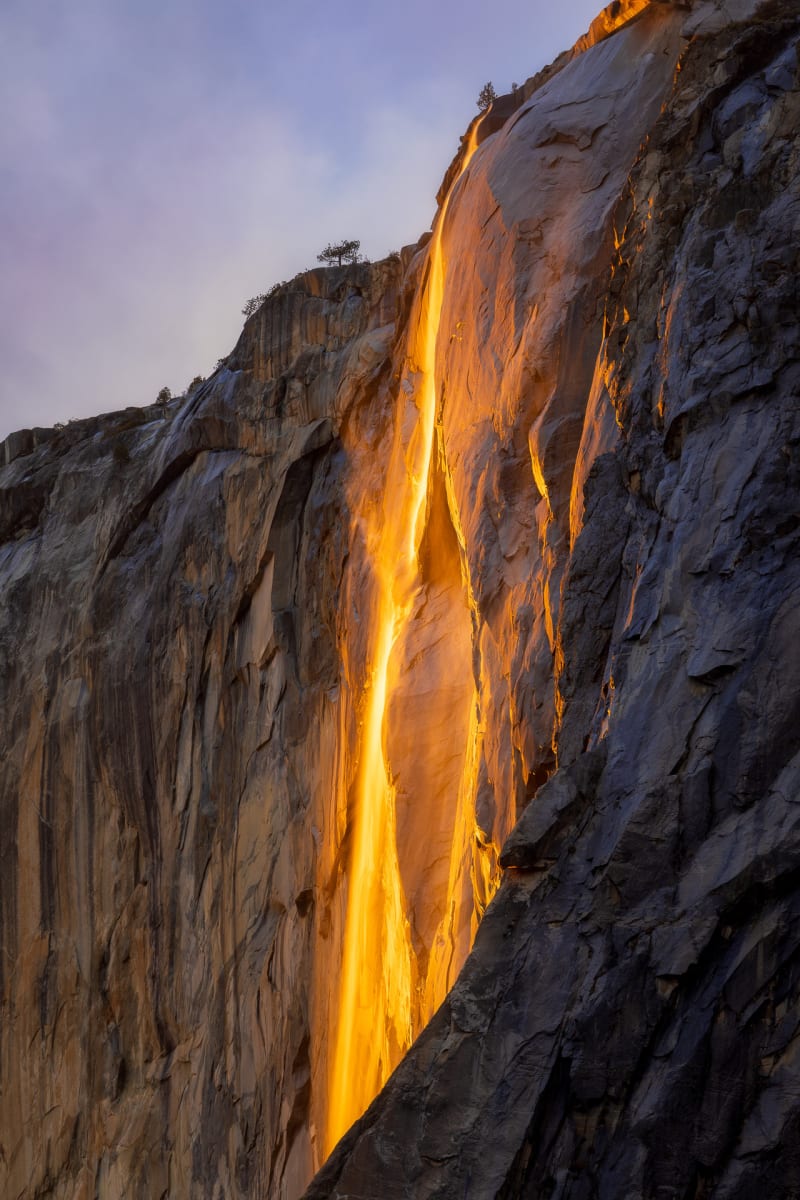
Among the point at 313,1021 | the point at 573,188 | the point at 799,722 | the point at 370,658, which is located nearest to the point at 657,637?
the point at 799,722

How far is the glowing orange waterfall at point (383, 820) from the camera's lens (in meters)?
14.2

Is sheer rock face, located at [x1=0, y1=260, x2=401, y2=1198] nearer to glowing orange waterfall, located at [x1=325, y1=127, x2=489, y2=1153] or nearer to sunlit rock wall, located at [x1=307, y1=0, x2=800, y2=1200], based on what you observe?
glowing orange waterfall, located at [x1=325, y1=127, x2=489, y2=1153]

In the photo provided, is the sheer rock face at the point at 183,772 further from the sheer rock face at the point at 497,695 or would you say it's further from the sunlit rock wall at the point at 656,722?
the sunlit rock wall at the point at 656,722

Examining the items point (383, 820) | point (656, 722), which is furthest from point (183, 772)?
point (656, 722)

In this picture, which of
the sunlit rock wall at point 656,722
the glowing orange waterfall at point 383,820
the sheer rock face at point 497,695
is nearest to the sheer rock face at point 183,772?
the sheer rock face at point 497,695

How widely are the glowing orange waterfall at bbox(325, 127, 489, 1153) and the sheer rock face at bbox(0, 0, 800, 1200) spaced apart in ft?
1.84

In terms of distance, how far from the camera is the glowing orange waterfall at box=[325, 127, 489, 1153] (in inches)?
558

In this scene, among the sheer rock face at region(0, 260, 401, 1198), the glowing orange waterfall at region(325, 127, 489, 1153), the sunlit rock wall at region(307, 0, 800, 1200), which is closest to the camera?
the sunlit rock wall at region(307, 0, 800, 1200)

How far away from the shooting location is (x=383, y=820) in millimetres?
14828

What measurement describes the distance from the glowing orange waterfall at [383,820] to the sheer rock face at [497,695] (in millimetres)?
560

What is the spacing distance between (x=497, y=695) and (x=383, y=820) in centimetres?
412

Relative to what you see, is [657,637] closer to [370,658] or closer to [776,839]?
[776,839]

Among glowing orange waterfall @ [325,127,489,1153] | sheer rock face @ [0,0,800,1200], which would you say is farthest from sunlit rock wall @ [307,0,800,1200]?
glowing orange waterfall @ [325,127,489,1153]

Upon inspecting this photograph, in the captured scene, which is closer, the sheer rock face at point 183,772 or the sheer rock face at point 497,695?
the sheer rock face at point 497,695
